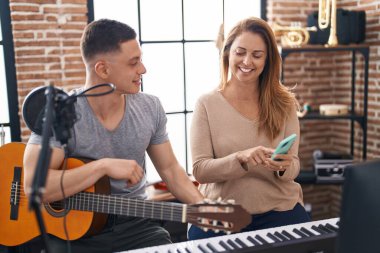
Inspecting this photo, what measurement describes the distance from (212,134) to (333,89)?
2428 millimetres

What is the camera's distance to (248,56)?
204 cm

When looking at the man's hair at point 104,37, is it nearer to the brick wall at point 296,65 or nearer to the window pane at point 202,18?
the brick wall at point 296,65

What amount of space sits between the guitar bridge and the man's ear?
680 mm

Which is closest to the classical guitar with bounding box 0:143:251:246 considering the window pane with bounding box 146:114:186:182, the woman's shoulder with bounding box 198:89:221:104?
the woman's shoulder with bounding box 198:89:221:104

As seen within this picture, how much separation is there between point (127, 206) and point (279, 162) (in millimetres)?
665

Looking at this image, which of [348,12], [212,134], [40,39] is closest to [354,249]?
[212,134]

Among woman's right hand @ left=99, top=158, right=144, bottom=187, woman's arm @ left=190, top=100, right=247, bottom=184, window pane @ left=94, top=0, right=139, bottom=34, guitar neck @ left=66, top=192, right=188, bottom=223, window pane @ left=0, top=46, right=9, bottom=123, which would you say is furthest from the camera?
window pane @ left=94, top=0, right=139, bottom=34

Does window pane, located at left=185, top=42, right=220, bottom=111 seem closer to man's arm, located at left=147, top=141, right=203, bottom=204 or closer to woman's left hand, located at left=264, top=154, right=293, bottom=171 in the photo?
man's arm, located at left=147, top=141, right=203, bottom=204

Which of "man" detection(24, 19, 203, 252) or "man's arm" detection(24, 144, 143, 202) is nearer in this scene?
"man's arm" detection(24, 144, 143, 202)

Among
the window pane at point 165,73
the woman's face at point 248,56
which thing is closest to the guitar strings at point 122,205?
the woman's face at point 248,56

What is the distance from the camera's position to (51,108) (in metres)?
1.05

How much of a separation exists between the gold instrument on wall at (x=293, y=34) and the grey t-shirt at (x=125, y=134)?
6.07 ft

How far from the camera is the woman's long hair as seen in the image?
6.74 feet

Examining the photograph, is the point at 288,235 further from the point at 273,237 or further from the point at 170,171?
the point at 170,171
